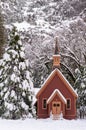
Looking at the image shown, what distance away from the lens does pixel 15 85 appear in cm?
3522

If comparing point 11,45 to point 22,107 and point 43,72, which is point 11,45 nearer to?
point 22,107

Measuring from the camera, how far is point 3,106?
112 feet

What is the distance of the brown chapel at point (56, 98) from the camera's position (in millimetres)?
35281

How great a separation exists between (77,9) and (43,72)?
423 inches

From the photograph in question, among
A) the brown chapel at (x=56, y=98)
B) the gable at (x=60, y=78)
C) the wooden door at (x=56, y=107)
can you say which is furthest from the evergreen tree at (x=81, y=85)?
the wooden door at (x=56, y=107)

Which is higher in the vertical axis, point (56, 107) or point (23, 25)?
point (23, 25)

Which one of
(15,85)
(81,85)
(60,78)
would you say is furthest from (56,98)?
(15,85)

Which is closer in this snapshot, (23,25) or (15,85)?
(15,85)

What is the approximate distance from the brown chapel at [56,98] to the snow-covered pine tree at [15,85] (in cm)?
96

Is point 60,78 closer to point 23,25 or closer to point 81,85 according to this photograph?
point 81,85

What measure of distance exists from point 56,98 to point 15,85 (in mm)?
3893

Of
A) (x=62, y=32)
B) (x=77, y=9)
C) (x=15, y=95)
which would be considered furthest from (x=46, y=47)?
(x=15, y=95)

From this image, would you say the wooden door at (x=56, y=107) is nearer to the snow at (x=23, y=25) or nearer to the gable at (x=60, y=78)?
the gable at (x=60, y=78)

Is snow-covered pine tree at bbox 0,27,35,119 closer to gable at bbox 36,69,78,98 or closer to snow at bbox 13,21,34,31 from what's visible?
gable at bbox 36,69,78,98
